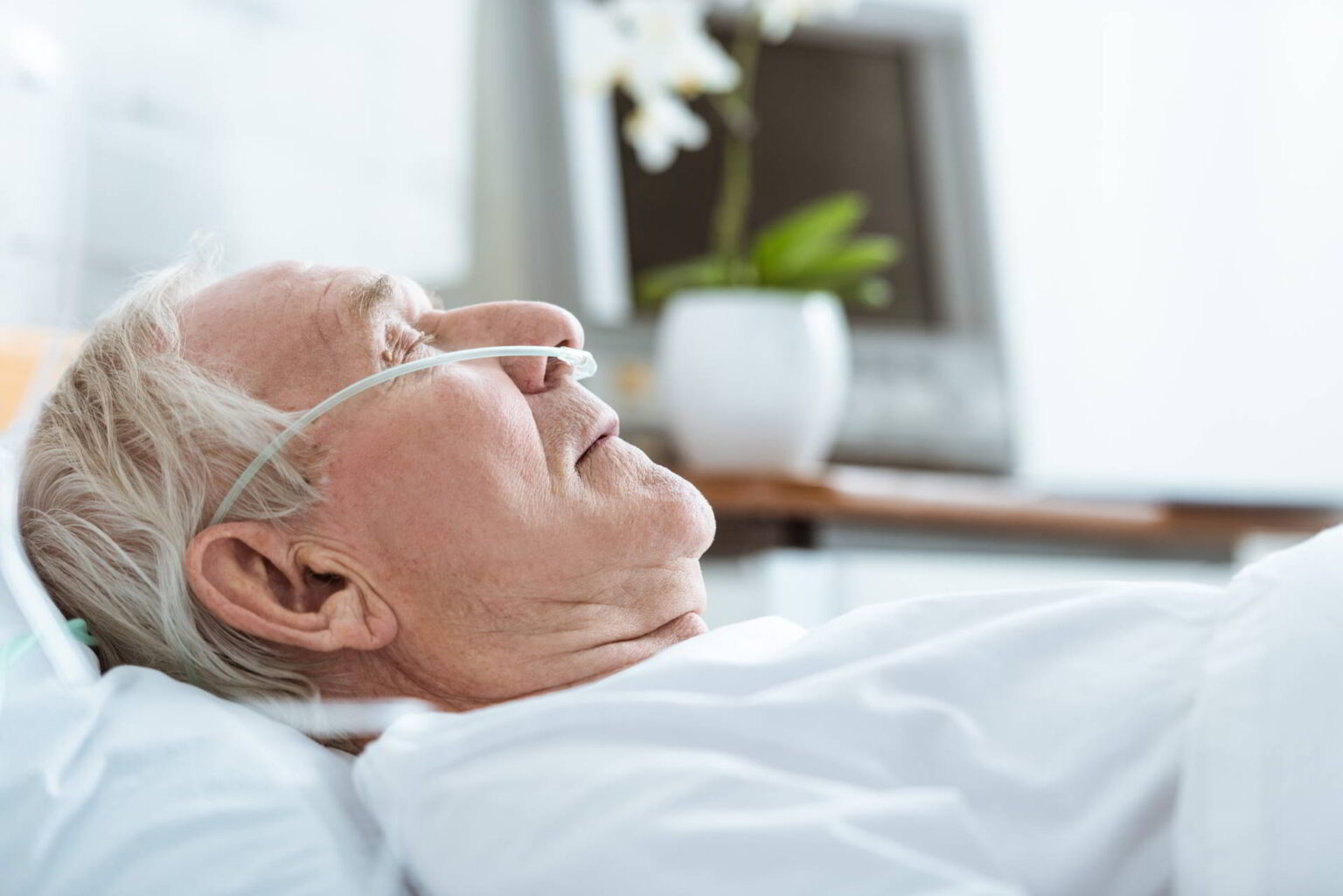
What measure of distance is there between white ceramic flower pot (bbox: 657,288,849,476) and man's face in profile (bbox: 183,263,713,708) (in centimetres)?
119

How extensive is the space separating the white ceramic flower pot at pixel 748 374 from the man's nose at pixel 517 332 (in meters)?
1.16

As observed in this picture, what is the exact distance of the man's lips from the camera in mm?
930

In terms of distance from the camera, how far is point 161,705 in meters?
0.75

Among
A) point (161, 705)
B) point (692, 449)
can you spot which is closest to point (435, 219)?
point (692, 449)

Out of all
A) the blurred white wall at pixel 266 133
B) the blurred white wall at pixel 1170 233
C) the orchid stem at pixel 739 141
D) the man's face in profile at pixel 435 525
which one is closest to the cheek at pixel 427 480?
the man's face in profile at pixel 435 525

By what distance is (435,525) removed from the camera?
0.86 m

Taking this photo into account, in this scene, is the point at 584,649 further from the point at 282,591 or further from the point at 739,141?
the point at 739,141

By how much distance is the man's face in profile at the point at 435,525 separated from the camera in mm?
861

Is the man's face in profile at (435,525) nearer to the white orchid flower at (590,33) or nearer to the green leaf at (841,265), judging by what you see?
the green leaf at (841,265)

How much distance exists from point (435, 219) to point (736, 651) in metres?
1.62

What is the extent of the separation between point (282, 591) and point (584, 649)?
0.20 metres

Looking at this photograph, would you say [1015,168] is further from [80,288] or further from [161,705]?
[161,705]

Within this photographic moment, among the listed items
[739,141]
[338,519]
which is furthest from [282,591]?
[739,141]

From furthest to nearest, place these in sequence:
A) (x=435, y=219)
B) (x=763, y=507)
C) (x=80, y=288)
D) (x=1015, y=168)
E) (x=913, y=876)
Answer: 1. (x=1015, y=168)
2. (x=435, y=219)
3. (x=763, y=507)
4. (x=80, y=288)
5. (x=913, y=876)
